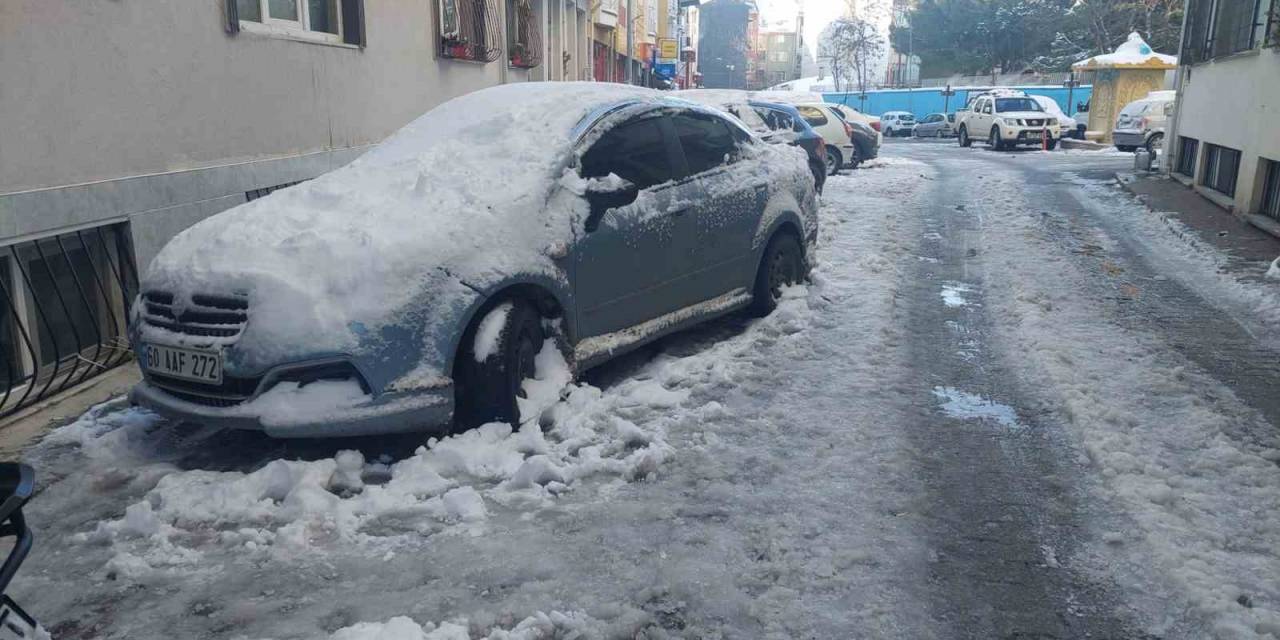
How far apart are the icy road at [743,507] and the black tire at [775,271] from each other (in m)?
0.44

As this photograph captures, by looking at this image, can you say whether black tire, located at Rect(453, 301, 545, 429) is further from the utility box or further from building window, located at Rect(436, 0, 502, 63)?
the utility box

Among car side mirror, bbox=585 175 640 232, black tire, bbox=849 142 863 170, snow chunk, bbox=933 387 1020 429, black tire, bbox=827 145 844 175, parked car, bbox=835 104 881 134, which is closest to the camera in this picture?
snow chunk, bbox=933 387 1020 429

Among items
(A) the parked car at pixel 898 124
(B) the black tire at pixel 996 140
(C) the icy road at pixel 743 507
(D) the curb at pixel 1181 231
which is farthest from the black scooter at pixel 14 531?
(A) the parked car at pixel 898 124

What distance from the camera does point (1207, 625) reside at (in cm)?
305

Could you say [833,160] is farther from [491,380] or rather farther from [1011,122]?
[491,380]

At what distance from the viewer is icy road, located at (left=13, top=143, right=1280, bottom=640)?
3.17 m

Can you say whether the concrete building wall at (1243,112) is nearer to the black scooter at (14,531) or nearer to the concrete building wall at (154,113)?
the concrete building wall at (154,113)

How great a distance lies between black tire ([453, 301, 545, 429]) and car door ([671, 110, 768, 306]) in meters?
1.60

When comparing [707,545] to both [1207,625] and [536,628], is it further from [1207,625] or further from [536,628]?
[1207,625]

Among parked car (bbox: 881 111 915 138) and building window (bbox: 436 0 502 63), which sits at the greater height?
building window (bbox: 436 0 502 63)

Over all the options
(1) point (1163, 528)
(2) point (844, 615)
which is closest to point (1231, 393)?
(1) point (1163, 528)

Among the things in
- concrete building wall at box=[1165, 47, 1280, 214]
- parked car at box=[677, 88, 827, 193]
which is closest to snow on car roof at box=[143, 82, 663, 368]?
parked car at box=[677, 88, 827, 193]

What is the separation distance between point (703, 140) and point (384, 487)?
11.1ft

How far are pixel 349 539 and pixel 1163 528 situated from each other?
3175 mm
